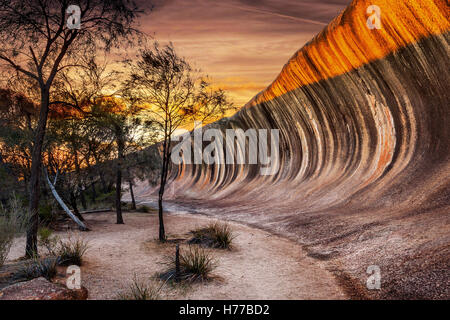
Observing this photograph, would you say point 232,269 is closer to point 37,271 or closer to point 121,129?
point 37,271

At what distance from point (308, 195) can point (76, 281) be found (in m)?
12.6

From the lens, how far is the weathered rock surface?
5.13 m

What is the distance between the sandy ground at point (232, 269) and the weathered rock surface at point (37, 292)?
76cm

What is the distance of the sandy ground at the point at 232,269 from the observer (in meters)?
6.29

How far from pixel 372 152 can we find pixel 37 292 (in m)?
13.6

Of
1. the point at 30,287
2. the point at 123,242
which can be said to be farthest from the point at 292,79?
the point at 30,287

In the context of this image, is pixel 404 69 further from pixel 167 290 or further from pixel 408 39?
pixel 167 290

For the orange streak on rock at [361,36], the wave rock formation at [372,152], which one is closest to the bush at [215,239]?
the wave rock formation at [372,152]

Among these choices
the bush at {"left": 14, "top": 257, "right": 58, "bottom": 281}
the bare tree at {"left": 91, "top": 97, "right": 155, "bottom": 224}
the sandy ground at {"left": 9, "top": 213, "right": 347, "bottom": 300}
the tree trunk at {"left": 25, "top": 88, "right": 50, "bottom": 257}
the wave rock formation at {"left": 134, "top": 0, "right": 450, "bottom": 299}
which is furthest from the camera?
the bare tree at {"left": 91, "top": 97, "right": 155, "bottom": 224}

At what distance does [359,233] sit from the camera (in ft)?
30.3

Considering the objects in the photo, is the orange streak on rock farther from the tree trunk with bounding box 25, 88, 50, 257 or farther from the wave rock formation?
the tree trunk with bounding box 25, 88, 50, 257

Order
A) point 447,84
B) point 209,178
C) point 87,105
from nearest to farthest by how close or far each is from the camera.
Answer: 1. point 447,84
2. point 87,105
3. point 209,178

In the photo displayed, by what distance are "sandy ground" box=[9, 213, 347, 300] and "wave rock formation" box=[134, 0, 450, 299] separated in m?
0.62

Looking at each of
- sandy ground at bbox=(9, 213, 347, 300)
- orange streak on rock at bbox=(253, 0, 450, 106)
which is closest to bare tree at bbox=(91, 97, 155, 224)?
sandy ground at bbox=(9, 213, 347, 300)
